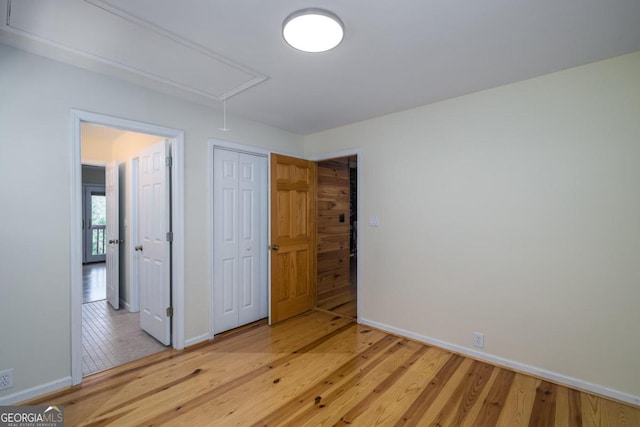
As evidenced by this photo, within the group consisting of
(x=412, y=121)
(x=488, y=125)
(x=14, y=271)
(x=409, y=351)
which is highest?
(x=412, y=121)

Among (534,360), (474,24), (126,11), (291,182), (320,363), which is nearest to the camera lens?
(126,11)

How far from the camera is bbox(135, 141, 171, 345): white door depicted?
2838mm

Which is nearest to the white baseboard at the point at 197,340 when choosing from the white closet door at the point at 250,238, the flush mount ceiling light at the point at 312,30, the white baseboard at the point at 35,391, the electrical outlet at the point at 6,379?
the white closet door at the point at 250,238

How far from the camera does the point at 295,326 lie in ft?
10.9

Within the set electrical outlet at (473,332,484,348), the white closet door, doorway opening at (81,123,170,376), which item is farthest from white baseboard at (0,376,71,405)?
electrical outlet at (473,332,484,348)

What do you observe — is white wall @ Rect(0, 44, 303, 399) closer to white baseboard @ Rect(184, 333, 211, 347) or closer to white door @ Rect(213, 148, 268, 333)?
white baseboard @ Rect(184, 333, 211, 347)

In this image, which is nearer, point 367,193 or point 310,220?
point 367,193

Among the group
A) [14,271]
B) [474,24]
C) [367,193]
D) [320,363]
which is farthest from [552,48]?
[14,271]

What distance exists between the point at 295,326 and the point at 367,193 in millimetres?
1786

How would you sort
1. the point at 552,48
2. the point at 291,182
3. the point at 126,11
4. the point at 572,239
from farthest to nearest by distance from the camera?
the point at 291,182 < the point at 572,239 < the point at 552,48 < the point at 126,11

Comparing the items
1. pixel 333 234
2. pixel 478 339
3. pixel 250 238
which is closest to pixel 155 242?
pixel 250 238

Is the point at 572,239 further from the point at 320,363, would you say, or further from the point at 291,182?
the point at 291,182

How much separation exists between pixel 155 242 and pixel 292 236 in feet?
4.99

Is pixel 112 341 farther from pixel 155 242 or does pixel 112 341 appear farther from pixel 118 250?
pixel 118 250
